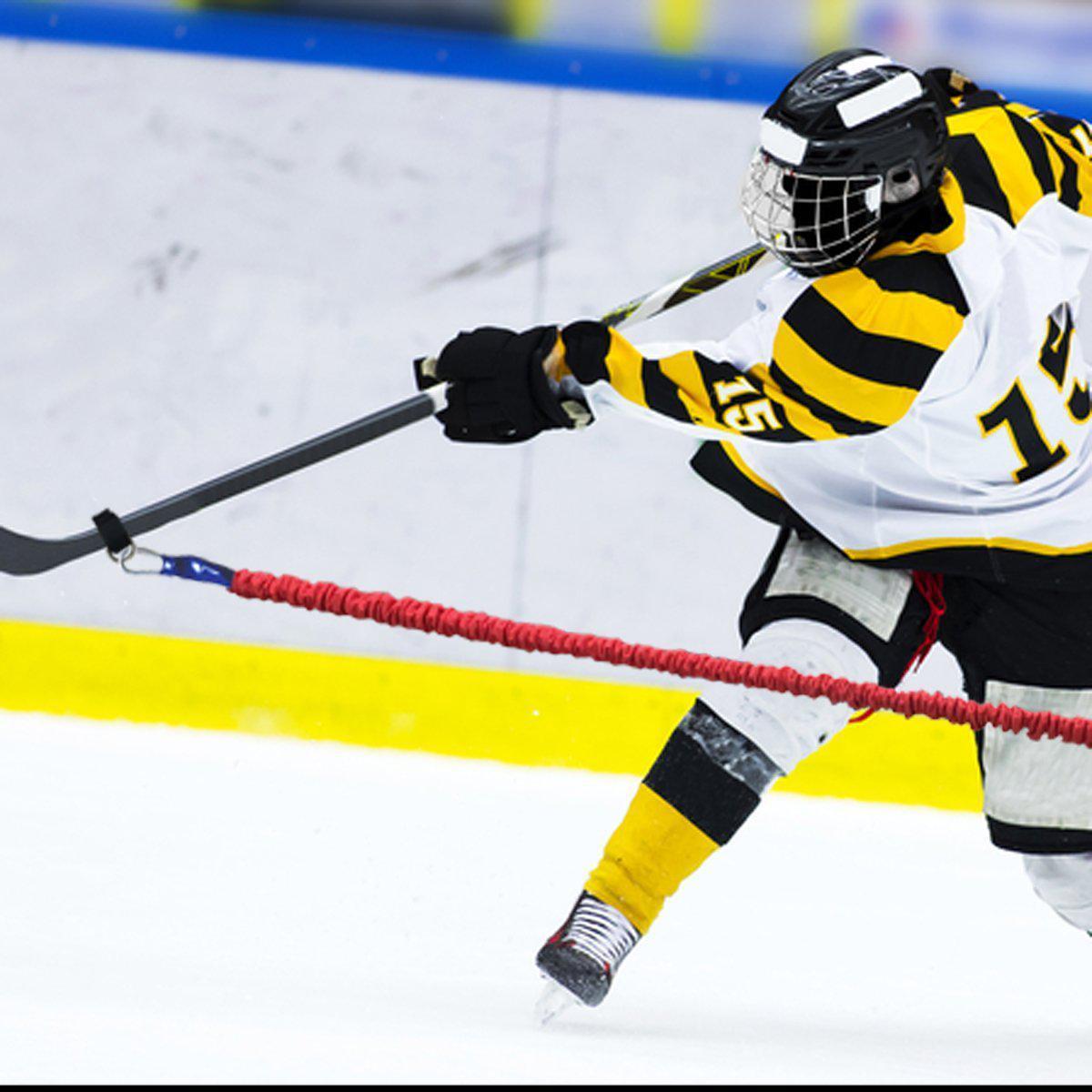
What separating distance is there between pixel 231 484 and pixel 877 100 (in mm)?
736

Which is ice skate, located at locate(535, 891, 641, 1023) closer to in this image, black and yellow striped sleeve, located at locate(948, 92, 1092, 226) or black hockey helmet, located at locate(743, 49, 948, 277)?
black hockey helmet, located at locate(743, 49, 948, 277)

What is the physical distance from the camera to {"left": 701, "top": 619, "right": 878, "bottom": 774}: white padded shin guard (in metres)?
1.87

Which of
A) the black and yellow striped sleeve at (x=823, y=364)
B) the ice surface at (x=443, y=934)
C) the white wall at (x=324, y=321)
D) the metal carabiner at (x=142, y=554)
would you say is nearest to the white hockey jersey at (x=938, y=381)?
the black and yellow striped sleeve at (x=823, y=364)

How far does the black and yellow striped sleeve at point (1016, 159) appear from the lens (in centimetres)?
182

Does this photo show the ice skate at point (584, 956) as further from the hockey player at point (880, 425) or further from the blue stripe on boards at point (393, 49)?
the blue stripe on boards at point (393, 49)

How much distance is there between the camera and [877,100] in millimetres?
1743

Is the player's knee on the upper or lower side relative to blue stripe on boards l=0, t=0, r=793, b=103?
lower

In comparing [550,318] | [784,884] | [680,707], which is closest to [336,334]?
[550,318]

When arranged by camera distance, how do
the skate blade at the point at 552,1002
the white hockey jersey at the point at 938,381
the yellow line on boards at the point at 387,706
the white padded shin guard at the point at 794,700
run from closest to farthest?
1. the white hockey jersey at the point at 938,381
2. the skate blade at the point at 552,1002
3. the white padded shin guard at the point at 794,700
4. the yellow line on boards at the point at 387,706

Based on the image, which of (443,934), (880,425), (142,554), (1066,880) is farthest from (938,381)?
(443,934)

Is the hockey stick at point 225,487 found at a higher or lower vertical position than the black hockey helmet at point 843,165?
lower

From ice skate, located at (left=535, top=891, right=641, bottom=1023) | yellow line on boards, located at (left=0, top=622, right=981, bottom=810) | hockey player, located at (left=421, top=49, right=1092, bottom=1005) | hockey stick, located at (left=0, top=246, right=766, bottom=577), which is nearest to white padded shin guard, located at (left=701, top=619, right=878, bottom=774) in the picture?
hockey player, located at (left=421, top=49, right=1092, bottom=1005)

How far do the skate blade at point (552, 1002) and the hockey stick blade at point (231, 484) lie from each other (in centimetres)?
58

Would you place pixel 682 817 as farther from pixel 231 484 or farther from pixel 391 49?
pixel 391 49
